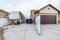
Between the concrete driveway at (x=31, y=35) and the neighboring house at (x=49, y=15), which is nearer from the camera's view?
the concrete driveway at (x=31, y=35)

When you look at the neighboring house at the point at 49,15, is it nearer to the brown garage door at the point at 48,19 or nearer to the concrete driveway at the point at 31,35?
the brown garage door at the point at 48,19

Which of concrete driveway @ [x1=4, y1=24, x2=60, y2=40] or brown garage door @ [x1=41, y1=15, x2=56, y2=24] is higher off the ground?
brown garage door @ [x1=41, y1=15, x2=56, y2=24]

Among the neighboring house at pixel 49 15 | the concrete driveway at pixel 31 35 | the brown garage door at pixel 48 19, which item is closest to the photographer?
the concrete driveway at pixel 31 35

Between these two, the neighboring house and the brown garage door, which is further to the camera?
the brown garage door

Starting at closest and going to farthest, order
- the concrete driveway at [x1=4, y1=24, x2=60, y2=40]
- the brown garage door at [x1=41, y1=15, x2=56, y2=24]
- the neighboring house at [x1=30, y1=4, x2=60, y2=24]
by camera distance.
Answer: the concrete driveway at [x1=4, y1=24, x2=60, y2=40] < the neighboring house at [x1=30, y1=4, x2=60, y2=24] < the brown garage door at [x1=41, y1=15, x2=56, y2=24]

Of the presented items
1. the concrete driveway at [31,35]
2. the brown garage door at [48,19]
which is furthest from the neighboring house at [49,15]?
the concrete driveway at [31,35]

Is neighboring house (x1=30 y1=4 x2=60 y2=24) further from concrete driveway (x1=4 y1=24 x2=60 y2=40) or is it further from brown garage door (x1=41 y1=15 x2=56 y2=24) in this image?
concrete driveway (x1=4 y1=24 x2=60 y2=40)

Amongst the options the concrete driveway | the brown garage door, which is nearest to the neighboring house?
the brown garage door

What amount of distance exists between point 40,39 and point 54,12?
2003 cm

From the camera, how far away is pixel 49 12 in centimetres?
2831

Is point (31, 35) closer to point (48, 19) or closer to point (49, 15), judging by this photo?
point (48, 19)

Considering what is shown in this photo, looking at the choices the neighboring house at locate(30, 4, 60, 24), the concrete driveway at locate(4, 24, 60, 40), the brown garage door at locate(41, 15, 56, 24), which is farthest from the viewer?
the brown garage door at locate(41, 15, 56, 24)

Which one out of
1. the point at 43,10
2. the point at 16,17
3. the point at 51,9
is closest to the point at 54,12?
the point at 51,9

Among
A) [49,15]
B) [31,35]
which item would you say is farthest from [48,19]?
[31,35]
